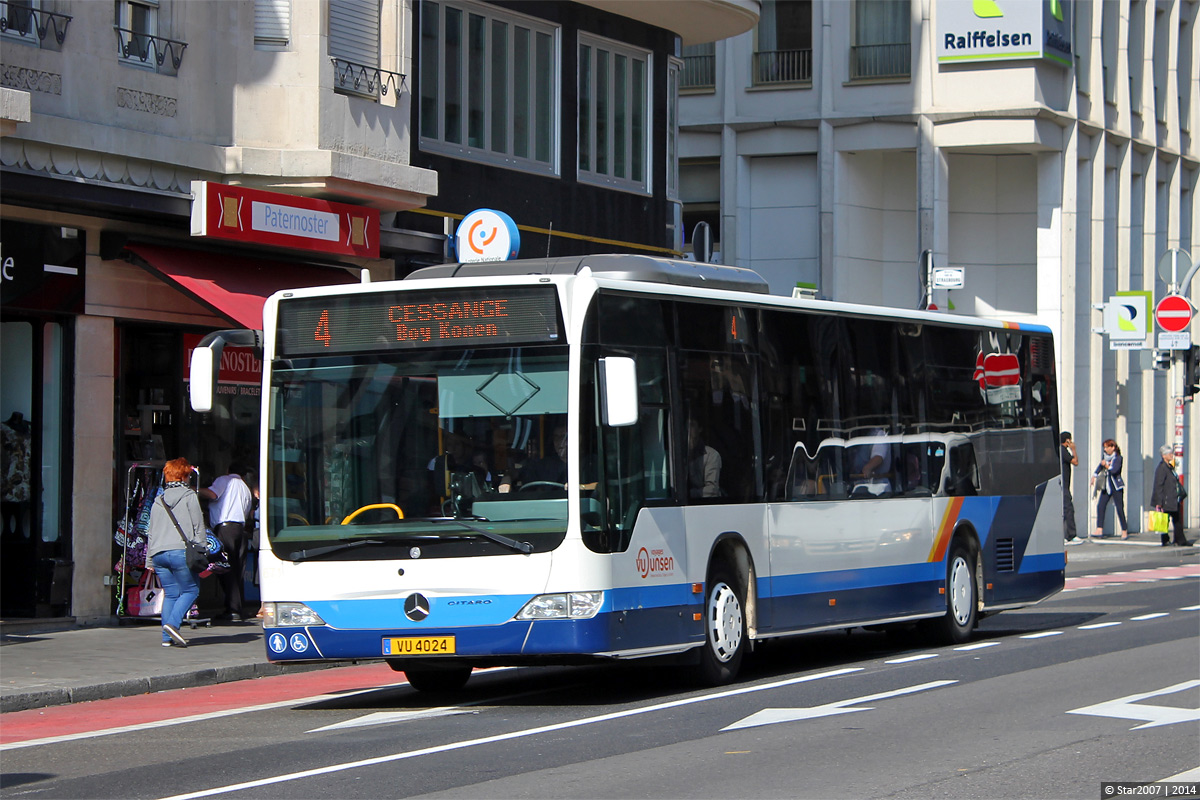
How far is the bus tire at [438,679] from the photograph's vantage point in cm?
1302

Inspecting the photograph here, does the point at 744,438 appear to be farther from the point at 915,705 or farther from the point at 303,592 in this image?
the point at 303,592

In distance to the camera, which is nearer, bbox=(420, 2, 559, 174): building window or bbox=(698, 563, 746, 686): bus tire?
bbox=(698, 563, 746, 686): bus tire

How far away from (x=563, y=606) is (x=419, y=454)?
1372mm

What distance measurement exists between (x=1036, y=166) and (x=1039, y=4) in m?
Answer: 3.99

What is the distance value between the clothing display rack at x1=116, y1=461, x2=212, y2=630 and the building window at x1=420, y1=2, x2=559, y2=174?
18.8 feet

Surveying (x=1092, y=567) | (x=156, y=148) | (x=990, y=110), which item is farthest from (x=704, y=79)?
(x=156, y=148)

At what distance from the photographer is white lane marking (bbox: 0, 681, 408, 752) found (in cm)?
1086

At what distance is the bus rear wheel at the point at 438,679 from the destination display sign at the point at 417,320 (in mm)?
2602

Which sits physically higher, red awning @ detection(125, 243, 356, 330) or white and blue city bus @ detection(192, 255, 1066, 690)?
red awning @ detection(125, 243, 356, 330)

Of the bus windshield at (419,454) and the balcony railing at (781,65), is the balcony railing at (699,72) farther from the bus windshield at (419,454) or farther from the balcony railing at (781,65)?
the bus windshield at (419,454)

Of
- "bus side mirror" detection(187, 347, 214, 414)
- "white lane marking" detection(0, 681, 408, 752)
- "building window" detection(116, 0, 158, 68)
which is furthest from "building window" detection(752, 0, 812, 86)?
"bus side mirror" detection(187, 347, 214, 414)

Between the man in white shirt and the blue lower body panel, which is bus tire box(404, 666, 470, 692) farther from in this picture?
the man in white shirt

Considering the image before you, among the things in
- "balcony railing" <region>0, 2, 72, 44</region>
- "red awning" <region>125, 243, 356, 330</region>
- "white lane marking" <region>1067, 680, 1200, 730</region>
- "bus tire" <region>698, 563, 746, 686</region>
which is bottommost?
"white lane marking" <region>1067, 680, 1200, 730</region>

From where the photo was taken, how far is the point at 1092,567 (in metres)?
29.2
